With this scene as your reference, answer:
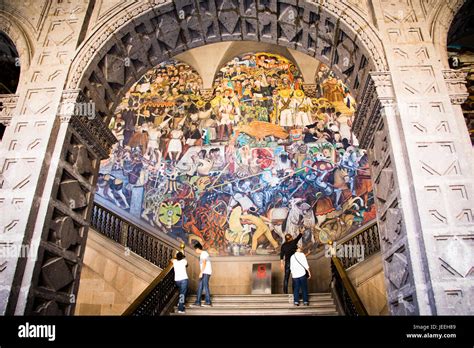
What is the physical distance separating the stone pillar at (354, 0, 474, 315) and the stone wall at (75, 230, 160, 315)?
227 inches

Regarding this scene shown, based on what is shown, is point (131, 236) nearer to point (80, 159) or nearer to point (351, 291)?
point (80, 159)

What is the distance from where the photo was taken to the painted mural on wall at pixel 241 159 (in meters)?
10.0

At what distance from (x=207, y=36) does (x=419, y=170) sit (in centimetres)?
384

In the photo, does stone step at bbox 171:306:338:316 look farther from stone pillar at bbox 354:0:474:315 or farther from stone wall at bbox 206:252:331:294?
stone wall at bbox 206:252:331:294

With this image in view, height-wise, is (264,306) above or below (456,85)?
below

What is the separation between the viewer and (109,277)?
27.5 ft

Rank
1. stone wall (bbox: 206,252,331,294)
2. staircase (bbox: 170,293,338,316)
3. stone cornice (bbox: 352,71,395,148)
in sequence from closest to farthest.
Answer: stone cornice (bbox: 352,71,395,148) < staircase (bbox: 170,293,338,316) < stone wall (bbox: 206,252,331,294)

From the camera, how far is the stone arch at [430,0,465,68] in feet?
15.3

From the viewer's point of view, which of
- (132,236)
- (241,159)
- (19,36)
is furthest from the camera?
(241,159)

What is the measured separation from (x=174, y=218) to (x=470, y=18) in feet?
25.8

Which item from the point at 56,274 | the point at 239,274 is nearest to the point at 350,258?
the point at 239,274

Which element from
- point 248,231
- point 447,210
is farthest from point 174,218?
point 447,210

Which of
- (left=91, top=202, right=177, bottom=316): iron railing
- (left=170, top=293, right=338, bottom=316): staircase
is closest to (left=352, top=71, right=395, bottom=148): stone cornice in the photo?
(left=170, top=293, right=338, bottom=316): staircase

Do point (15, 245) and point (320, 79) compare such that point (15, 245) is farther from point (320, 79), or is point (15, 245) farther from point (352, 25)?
point (320, 79)
